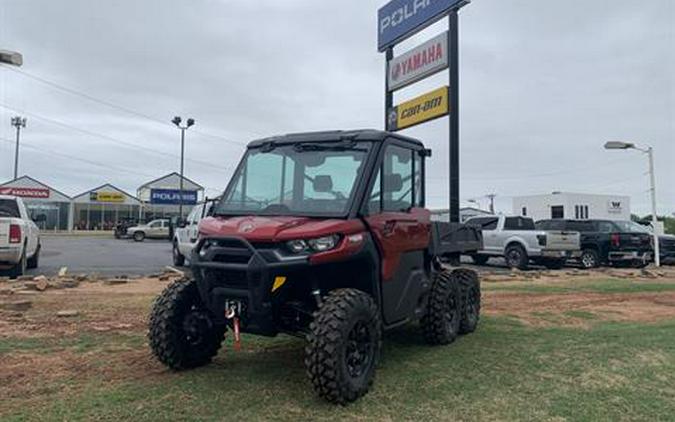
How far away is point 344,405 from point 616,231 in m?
19.8

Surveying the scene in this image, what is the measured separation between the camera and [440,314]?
672 cm

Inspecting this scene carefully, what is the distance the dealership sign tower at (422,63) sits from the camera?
11.3m

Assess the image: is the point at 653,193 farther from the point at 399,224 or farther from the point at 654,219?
the point at 399,224

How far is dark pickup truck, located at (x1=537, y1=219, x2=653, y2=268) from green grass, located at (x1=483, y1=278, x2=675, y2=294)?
6322 millimetres

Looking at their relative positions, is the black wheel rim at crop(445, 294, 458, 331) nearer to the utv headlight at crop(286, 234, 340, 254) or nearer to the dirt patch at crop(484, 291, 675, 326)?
the dirt patch at crop(484, 291, 675, 326)

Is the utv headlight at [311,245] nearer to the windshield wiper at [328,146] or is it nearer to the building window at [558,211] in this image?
the windshield wiper at [328,146]

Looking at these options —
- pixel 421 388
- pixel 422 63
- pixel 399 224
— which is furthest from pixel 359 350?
pixel 422 63

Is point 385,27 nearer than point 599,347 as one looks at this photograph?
No

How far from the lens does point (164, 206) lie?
59.7 metres

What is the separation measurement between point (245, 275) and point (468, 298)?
3.84m

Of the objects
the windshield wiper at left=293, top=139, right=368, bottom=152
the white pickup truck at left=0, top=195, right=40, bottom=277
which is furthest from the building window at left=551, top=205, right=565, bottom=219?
the windshield wiper at left=293, top=139, right=368, bottom=152

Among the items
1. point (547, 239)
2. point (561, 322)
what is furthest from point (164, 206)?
point (561, 322)

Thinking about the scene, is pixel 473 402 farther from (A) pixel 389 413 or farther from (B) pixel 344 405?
(B) pixel 344 405

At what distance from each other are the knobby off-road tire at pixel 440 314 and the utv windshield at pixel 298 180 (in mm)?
2127
